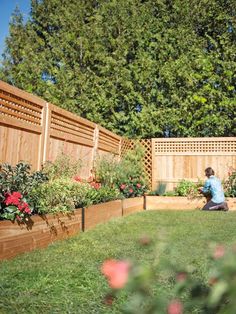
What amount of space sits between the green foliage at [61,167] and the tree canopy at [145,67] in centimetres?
561

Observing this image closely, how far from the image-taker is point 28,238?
4.37m

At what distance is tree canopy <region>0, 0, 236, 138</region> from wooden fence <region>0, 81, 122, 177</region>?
13.8 ft

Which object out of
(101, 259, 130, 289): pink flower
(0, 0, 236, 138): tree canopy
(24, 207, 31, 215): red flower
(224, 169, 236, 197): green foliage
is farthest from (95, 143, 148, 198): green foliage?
(101, 259, 130, 289): pink flower

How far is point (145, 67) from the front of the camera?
13.0 meters

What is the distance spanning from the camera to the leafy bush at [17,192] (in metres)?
4.15

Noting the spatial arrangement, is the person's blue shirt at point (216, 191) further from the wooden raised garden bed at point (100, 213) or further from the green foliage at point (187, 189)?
the wooden raised garden bed at point (100, 213)

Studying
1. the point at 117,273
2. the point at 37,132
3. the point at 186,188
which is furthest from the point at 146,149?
the point at 117,273

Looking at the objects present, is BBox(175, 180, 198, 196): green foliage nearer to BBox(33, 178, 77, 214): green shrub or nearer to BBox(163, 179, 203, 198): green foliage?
BBox(163, 179, 203, 198): green foliage

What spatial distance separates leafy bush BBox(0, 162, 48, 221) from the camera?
4.15 meters

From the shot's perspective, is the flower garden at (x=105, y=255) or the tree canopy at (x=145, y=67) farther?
the tree canopy at (x=145, y=67)

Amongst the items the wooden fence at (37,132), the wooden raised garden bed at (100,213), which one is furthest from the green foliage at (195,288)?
the wooden raised garden bed at (100,213)

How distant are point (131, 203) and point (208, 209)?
6.70 feet

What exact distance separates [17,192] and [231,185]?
807 cm

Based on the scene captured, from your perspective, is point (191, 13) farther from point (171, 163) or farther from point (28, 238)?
point (28, 238)
